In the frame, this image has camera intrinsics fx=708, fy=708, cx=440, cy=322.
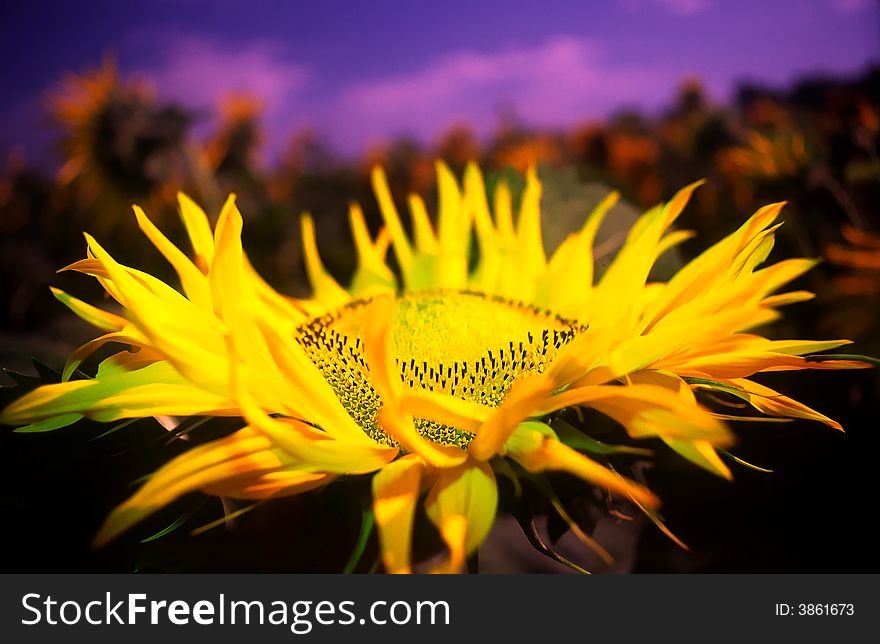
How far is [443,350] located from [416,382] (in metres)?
0.02

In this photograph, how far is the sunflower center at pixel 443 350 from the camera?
266mm

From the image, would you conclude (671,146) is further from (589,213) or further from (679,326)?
(679,326)

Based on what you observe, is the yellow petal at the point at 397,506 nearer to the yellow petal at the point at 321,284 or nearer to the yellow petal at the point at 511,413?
the yellow petal at the point at 511,413

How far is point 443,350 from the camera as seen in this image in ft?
0.93

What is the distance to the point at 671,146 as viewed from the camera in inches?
30.3

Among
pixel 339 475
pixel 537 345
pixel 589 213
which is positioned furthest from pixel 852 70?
pixel 339 475

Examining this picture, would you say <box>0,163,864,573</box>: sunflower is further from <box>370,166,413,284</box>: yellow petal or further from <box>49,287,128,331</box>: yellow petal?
<box>370,166,413,284</box>: yellow petal

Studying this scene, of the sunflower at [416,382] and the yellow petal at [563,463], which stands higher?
the sunflower at [416,382]

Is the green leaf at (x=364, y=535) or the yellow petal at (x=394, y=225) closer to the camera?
the green leaf at (x=364, y=535)

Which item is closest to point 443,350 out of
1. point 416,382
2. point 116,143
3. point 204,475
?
point 416,382

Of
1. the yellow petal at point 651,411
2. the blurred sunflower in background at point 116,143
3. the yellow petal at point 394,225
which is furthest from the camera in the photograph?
the blurred sunflower in background at point 116,143

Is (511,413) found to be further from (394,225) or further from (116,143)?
(116,143)

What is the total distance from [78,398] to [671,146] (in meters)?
0.70

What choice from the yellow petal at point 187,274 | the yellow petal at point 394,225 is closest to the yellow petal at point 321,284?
the yellow petal at point 394,225
